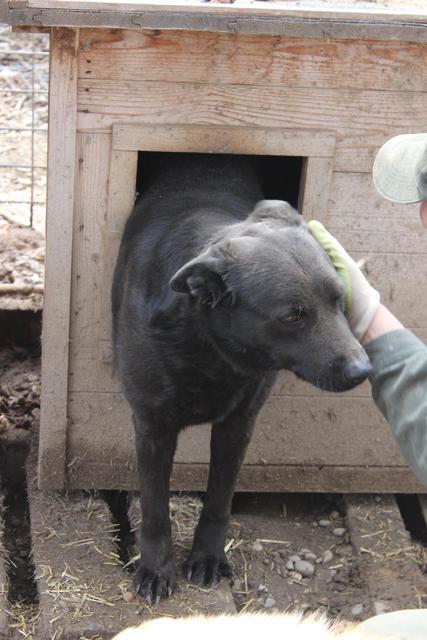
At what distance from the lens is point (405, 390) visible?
10.3 feet

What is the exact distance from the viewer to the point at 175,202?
4164 mm

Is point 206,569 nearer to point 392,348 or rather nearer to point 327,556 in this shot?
point 327,556

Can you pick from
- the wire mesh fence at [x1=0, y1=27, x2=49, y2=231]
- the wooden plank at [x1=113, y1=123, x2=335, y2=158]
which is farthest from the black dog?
the wire mesh fence at [x1=0, y1=27, x2=49, y2=231]

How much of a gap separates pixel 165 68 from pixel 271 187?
3.41ft

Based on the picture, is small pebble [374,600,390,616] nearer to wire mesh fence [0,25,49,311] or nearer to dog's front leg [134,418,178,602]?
dog's front leg [134,418,178,602]

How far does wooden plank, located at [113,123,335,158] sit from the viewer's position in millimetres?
4246

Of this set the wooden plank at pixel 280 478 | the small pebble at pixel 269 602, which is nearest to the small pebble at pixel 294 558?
the small pebble at pixel 269 602

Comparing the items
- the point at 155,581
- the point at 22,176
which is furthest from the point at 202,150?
the point at 22,176

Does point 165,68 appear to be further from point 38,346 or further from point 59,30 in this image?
point 38,346

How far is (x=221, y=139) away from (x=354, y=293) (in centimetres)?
105

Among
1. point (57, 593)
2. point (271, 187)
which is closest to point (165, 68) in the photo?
point (271, 187)

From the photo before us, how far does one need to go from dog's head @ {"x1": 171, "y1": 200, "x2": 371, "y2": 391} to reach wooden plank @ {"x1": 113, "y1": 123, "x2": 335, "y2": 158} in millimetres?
776

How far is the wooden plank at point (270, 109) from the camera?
4.21 m

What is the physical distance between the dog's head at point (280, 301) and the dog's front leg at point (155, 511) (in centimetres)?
65
